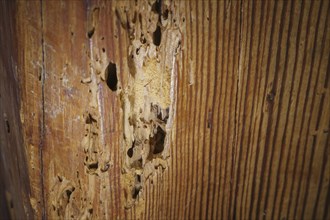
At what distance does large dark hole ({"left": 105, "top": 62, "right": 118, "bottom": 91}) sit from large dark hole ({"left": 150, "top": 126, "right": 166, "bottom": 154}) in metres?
0.15

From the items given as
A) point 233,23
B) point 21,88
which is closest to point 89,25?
point 21,88

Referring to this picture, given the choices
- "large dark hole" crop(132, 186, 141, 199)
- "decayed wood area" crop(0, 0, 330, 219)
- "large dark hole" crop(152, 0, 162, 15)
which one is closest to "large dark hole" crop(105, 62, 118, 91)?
"decayed wood area" crop(0, 0, 330, 219)

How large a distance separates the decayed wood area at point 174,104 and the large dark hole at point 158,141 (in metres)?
0.02

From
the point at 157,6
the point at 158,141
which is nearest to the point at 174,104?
the point at 158,141

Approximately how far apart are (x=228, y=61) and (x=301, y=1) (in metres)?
0.23

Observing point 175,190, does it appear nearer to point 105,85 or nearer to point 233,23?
point 105,85

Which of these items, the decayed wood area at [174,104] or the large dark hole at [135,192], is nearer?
the decayed wood area at [174,104]

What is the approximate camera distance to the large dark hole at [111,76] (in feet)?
1.94

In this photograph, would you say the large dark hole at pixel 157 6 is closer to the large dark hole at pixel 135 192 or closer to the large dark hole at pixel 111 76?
the large dark hole at pixel 111 76

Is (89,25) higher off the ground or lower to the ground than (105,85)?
higher

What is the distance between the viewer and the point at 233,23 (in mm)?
649

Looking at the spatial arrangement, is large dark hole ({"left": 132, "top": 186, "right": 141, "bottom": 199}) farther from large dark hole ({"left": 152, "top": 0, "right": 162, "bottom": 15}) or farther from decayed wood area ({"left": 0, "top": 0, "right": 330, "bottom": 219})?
large dark hole ({"left": 152, "top": 0, "right": 162, "bottom": 15})

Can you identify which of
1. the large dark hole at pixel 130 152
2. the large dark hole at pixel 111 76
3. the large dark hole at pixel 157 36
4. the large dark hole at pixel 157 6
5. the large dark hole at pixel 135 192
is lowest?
the large dark hole at pixel 135 192

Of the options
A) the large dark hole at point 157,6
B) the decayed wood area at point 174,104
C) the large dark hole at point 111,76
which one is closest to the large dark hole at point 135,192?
the decayed wood area at point 174,104
